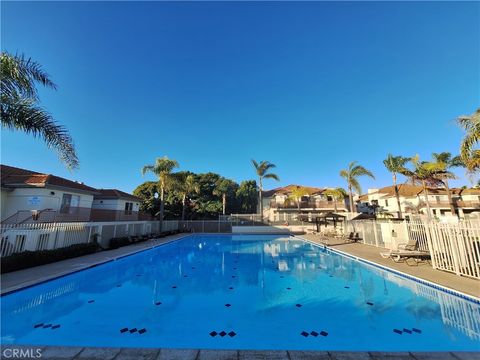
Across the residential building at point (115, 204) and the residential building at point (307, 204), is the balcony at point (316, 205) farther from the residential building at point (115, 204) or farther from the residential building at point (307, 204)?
the residential building at point (115, 204)

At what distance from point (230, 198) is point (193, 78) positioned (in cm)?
2689

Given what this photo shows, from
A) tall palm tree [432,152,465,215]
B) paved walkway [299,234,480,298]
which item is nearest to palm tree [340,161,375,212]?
tall palm tree [432,152,465,215]

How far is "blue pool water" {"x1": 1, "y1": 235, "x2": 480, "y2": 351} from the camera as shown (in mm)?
4609

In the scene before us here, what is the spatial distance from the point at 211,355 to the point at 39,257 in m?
10.9

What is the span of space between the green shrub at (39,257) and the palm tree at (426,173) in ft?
106

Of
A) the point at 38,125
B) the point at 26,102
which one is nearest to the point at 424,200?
the point at 38,125

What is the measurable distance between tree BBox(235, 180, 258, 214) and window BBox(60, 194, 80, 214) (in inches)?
1069

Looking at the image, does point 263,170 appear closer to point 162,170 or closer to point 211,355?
point 162,170

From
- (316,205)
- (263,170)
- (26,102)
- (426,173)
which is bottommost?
(316,205)

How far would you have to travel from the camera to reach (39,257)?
10188 millimetres

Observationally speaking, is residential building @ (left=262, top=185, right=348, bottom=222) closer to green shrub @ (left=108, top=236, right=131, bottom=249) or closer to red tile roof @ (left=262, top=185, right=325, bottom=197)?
red tile roof @ (left=262, top=185, right=325, bottom=197)

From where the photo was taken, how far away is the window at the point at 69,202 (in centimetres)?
1538

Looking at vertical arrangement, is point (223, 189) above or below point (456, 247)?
above

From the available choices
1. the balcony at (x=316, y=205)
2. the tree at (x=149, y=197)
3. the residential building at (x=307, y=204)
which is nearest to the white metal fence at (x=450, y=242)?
the residential building at (x=307, y=204)
